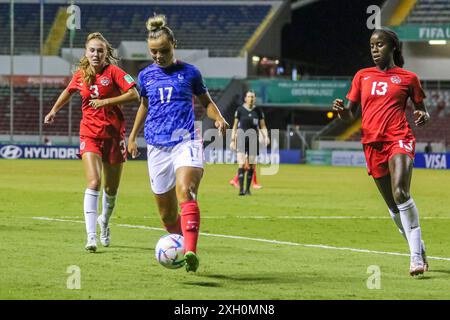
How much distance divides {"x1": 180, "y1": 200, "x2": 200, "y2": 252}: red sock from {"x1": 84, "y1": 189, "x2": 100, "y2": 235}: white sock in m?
3.01

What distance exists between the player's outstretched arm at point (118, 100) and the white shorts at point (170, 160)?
1.93m

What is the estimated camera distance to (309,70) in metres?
75.7

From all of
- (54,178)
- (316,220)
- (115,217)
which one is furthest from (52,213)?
(54,178)

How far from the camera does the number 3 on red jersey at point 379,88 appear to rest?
37.5 feet

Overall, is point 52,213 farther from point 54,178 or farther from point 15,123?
point 15,123

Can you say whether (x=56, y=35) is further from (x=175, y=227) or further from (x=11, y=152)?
(x=175, y=227)

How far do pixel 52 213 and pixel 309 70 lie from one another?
56.7 meters

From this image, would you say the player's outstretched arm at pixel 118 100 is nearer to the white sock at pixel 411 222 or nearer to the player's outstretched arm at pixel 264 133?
the white sock at pixel 411 222

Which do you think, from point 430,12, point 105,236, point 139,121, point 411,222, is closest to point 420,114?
point 411,222

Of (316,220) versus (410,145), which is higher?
(410,145)

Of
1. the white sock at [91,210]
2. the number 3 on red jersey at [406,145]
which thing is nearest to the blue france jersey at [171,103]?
the number 3 on red jersey at [406,145]

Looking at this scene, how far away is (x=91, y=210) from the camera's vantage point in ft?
44.4

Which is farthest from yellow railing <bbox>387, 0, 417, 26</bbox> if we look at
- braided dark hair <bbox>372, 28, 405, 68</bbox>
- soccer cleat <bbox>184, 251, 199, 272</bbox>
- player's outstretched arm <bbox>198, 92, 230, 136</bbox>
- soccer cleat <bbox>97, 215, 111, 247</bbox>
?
soccer cleat <bbox>184, 251, 199, 272</bbox>

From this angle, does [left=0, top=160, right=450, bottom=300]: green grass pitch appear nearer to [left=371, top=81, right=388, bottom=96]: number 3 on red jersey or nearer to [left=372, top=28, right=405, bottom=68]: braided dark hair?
[left=371, top=81, right=388, bottom=96]: number 3 on red jersey
